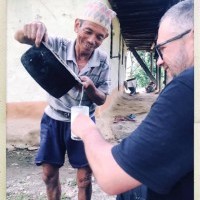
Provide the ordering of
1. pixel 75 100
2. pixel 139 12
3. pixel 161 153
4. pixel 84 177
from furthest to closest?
pixel 139 12, pixel 84 177, pixel 75 100, pixel 161 153

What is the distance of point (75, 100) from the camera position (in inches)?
98.3

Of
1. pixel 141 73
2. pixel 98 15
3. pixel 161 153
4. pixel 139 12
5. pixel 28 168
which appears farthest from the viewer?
pixel 141 73

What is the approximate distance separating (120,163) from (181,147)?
208 mm

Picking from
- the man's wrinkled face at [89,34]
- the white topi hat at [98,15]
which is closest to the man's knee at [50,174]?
the man's wrinkled face at [89,34]

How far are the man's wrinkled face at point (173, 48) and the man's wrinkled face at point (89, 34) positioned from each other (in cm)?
100

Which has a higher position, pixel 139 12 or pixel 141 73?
pixel 139 12

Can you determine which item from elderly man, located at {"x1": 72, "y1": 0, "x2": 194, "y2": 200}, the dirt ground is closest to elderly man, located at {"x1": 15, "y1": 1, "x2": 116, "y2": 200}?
the dirt ground

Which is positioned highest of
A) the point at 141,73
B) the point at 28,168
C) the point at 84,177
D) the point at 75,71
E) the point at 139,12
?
the point at 139,12

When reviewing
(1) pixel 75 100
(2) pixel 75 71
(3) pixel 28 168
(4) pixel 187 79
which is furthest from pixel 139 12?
(4) pixel 187 79

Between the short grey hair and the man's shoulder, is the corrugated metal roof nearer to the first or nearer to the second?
the short grey hair

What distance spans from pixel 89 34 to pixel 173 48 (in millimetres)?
1126

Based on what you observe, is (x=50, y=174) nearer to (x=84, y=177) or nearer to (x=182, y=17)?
(x=84, y=177)

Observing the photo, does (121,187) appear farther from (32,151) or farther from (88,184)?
(32,151)
